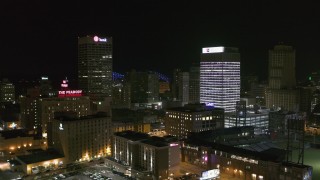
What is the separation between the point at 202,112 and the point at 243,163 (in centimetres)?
3143

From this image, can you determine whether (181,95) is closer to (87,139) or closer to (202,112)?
(202,112)

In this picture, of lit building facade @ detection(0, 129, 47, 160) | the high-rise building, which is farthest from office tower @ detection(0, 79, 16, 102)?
the high-rise building

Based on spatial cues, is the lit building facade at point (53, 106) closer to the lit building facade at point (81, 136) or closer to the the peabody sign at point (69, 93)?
the the peabody sign at point (69, 93)

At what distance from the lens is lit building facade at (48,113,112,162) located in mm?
69438

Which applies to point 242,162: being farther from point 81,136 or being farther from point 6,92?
point 6,92

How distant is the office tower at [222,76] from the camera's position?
122750 millimetres

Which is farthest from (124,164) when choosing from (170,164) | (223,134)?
(223,134)

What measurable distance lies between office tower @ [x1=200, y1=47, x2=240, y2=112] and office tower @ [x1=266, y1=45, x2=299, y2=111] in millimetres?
27743

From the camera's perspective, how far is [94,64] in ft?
445

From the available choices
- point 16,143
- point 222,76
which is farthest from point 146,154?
point 222,76

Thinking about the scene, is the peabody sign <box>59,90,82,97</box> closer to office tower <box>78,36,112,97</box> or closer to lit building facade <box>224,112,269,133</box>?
office tower <box>78,36,112,97</box>

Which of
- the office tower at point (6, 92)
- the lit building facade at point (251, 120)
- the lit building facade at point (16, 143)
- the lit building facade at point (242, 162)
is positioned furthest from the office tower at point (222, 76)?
the office tower at point (6, 92)

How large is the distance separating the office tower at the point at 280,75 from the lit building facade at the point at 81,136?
90.2m

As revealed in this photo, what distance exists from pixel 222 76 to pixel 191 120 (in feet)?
128
